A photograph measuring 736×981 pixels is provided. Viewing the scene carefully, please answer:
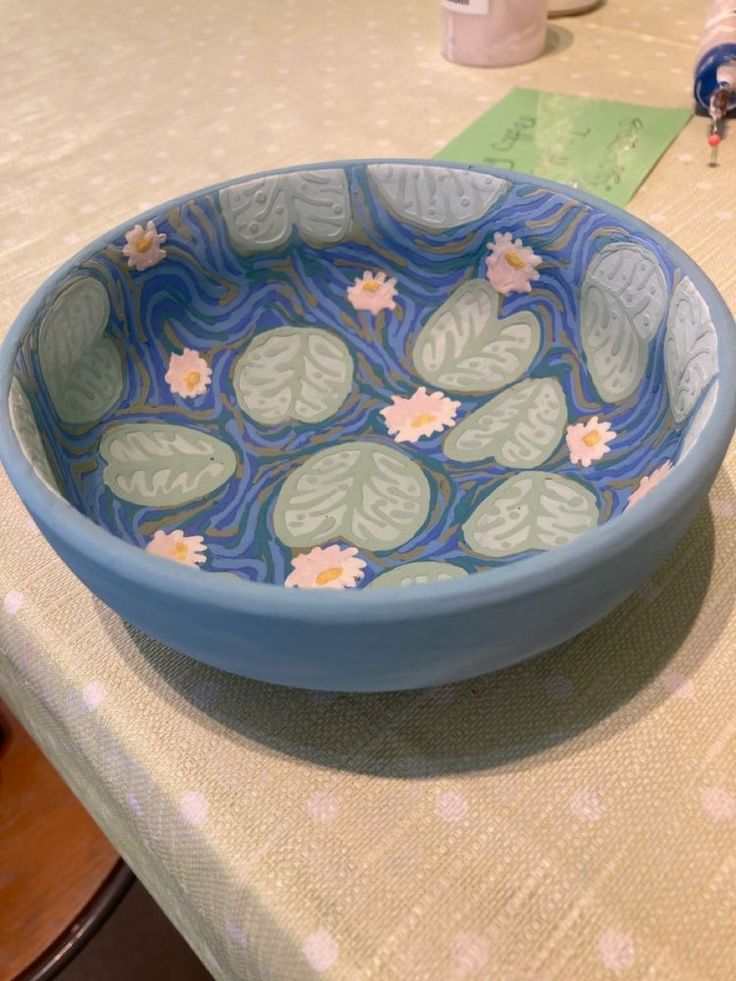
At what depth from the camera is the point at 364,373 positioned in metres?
0.48

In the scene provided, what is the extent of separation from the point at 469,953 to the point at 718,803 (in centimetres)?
10

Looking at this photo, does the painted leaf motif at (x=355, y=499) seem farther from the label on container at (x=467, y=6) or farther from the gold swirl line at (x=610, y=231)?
the label on container at (x=467, y=6)

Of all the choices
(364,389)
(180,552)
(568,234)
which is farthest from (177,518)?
(568,234)

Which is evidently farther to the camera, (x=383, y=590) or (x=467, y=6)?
(x=467, y=6)

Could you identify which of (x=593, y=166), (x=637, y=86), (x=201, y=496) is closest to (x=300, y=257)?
(x=201, y=496)

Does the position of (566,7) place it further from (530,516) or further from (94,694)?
(94,694)

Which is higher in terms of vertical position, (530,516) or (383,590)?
(383,590)

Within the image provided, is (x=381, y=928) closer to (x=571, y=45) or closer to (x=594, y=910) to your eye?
(x=594, y=910)

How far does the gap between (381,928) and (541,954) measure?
0.15 feet

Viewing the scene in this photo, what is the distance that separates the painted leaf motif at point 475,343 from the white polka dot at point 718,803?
0.24m

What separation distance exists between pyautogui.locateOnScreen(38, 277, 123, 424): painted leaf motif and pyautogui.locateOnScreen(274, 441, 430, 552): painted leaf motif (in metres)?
0.10

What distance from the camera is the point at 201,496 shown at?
16.1 inches

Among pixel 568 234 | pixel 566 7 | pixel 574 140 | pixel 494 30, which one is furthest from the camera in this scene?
pixel 566 7

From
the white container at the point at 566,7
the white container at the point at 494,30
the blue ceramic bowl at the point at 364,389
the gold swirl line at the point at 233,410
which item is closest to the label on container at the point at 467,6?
the white container at the point at 494,30
